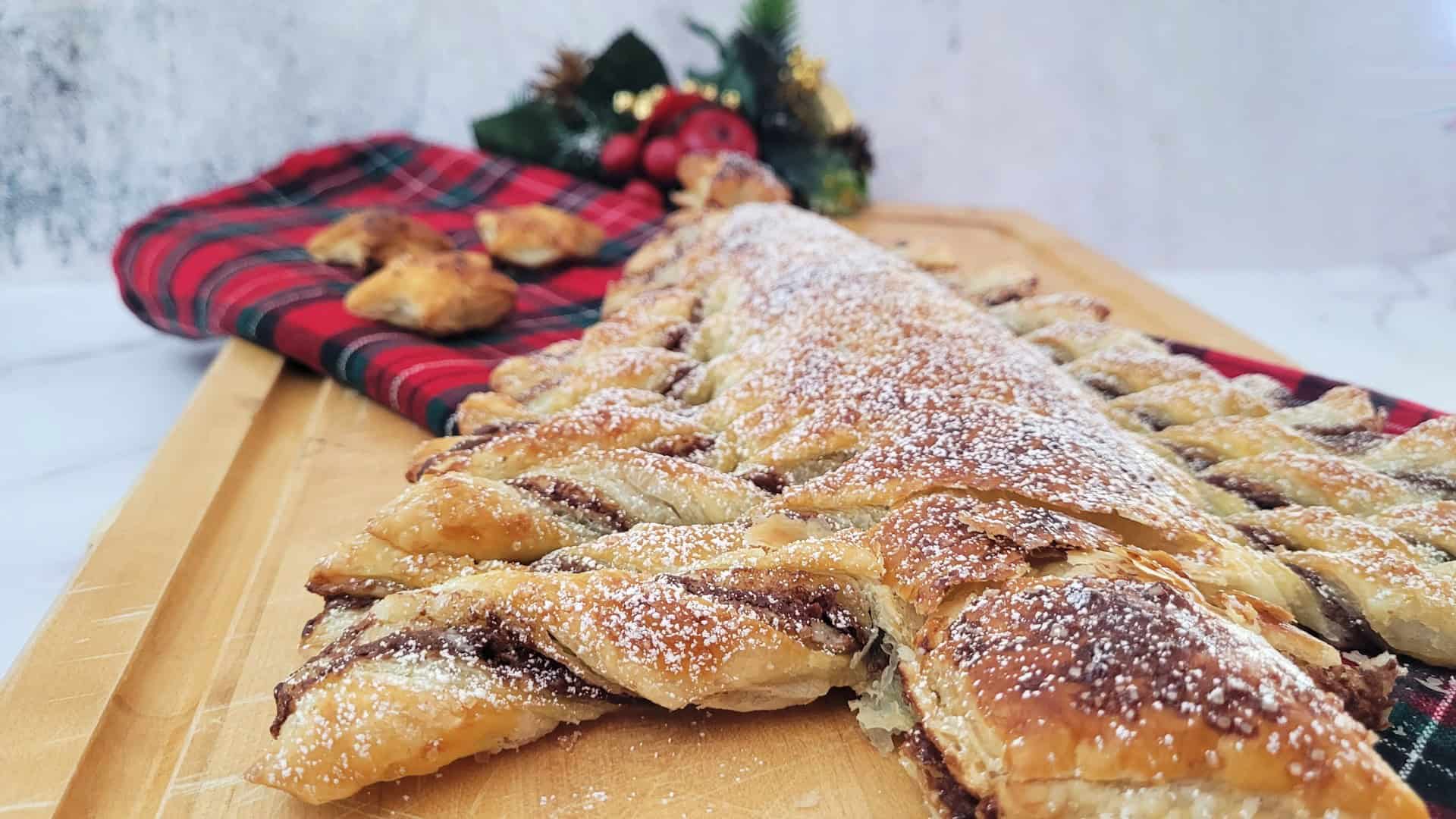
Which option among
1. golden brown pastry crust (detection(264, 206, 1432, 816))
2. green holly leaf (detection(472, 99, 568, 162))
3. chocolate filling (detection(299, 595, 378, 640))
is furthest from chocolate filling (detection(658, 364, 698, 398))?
green holly leaf (detection(472, 99, 568, 162))

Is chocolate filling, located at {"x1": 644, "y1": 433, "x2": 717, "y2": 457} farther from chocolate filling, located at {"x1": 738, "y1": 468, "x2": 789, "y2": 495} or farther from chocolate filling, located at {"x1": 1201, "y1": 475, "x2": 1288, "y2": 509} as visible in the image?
chocolate filling, located at {"x1": 1201, "y1": 475, "x2": 1288, "y2": 509}

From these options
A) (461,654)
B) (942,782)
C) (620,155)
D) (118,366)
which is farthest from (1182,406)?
(118,366)

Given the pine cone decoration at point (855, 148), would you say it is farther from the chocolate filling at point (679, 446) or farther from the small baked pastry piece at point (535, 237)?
the chocolate filling at point (679, 446)

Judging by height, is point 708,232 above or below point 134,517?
above

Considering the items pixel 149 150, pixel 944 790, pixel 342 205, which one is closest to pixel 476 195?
pixel 342 205

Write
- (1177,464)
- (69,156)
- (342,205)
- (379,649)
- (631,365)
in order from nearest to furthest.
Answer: (379,649) < (1177,464) < (631,365) < (69,156) < (342,205)

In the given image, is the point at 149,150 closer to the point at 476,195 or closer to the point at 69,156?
the point at 69,156
